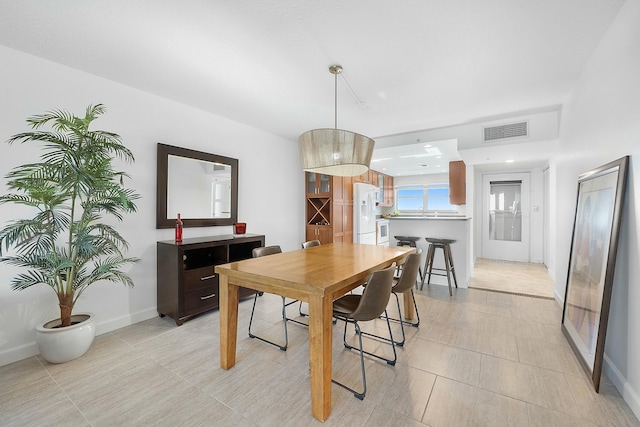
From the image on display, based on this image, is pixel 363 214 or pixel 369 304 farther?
pixel 363 214

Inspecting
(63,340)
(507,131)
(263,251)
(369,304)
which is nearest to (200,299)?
(263,251)

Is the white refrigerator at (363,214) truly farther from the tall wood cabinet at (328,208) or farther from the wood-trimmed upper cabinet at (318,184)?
the wood-trimmed upper cabinet at (318,184)

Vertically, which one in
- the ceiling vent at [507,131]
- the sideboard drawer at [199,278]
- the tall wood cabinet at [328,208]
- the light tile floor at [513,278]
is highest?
the ceiling vent at [507,131]

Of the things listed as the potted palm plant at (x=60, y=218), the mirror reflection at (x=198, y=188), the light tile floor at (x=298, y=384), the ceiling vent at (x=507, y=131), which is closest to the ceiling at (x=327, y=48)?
the ceiling vent at (x=507, y=131)

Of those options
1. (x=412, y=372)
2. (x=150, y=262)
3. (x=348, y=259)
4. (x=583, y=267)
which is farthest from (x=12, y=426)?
(x=583, y=267)

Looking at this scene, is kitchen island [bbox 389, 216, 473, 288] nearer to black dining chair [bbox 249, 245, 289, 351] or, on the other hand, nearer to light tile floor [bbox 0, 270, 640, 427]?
light tile floor [bbox 0, 270, 640, 427]

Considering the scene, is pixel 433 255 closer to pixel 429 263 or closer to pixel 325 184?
pixel 429 263

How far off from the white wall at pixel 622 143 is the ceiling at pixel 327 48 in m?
0.18

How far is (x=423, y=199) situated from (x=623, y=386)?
6.68 m

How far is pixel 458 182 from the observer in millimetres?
5879

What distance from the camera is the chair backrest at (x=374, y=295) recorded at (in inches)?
70.4

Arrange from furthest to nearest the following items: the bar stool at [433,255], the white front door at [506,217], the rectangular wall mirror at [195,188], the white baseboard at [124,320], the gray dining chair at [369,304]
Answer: the white front door at [506,217] → the bar stool at [433,255] → the rectangular wall mirror at [195,188] → the white baseboard at [124,320] → the gray dining chair at [369,304]

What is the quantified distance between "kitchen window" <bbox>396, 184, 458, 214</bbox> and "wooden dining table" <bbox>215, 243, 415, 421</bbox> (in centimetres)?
584

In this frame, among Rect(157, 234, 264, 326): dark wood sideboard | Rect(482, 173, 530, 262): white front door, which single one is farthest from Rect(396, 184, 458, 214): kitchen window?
Rect(157, 234, 264, 326): dark wood sideboard
